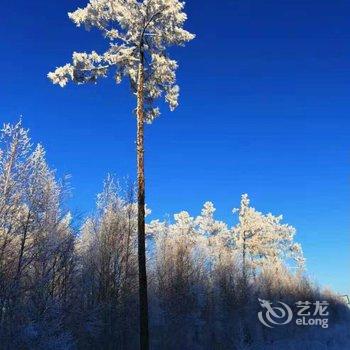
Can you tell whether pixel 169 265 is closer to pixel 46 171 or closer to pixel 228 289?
pixel 228 289

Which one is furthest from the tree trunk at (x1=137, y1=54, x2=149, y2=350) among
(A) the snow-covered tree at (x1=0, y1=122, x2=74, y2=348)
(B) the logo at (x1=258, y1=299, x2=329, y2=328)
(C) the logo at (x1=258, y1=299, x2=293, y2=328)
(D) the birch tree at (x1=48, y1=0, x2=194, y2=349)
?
(C) the logo at (x1=258, y1=299, x2=293, y2=328)

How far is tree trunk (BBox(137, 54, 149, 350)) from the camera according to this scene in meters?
17.6

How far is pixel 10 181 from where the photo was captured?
23.3 metres

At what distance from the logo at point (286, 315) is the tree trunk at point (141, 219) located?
3413 centimetres

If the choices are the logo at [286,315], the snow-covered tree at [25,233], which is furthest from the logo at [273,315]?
the snow-covered tree at [25,233]

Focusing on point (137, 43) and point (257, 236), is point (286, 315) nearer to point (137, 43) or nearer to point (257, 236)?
point (257, 236)

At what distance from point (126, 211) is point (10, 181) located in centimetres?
1633

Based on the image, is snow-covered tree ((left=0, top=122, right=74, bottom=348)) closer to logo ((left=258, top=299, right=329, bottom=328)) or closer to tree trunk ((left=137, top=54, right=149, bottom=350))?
tree trunk ((left=137, top=54, right=149, bottom=350))

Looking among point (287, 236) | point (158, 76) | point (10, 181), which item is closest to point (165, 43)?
point (158, 76)

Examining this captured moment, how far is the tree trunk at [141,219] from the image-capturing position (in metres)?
17.6

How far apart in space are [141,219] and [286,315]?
40.3 m

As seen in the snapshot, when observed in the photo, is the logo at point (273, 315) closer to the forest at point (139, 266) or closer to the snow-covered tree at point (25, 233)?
the forest at point (139, 266)

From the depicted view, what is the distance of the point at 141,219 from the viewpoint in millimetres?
18500

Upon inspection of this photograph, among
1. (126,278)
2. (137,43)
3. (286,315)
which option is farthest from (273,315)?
(137,43)
